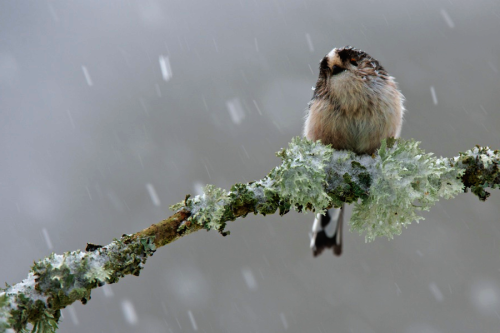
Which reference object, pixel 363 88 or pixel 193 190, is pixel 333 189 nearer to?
pixel 363 88

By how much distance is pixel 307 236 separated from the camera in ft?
23.1

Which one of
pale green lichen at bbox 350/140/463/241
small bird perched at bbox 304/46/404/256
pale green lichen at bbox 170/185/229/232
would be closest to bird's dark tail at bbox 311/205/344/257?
small bird perched at bbox 304/46/404/256

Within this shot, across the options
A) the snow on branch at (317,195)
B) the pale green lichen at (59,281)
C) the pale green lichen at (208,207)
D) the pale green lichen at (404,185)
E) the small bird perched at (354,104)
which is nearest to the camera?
the pale green lichen at (59,281)

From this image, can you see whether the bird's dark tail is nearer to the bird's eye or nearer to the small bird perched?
the small bird perched

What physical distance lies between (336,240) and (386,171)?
1.28 metres

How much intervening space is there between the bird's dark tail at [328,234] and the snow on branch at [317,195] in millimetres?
1083

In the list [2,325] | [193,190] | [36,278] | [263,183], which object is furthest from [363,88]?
[193,190]

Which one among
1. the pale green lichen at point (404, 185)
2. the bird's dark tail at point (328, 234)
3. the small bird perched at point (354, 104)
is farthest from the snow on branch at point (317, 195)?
the bird's dark tail at point (328, 234)

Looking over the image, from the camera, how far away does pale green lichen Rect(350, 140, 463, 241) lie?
1828 mm

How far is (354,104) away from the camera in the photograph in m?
2.40

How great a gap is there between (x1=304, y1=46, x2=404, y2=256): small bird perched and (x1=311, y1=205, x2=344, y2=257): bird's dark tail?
777mm

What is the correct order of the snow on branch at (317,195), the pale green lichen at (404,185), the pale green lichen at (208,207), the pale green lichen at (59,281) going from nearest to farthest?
the pale green lichen at (59,281) < the snow on branch at (317,195) < the pale green lichen at (208,207) < the pale green lichen at (404,185)

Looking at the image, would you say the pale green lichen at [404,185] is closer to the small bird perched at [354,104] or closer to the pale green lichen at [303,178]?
the pale green lichen at [303,178]

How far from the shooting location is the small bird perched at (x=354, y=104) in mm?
2389
